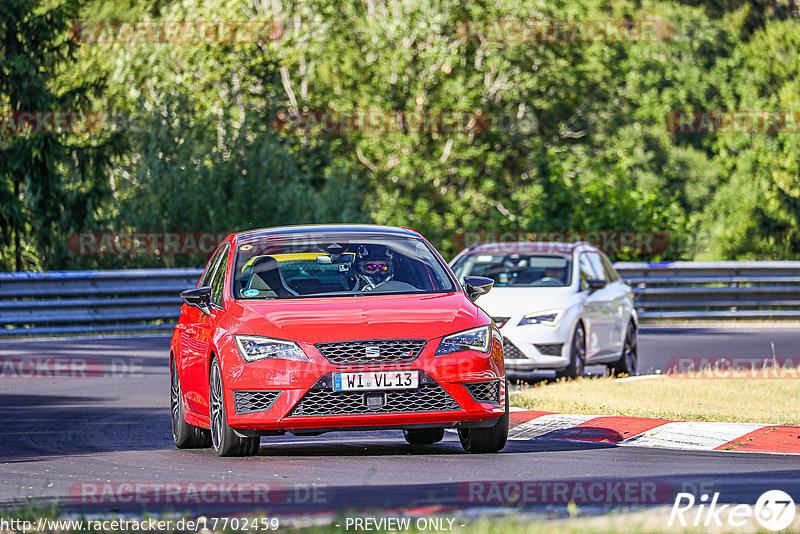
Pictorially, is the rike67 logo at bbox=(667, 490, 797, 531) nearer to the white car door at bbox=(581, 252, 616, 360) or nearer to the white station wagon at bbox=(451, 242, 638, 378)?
the white station wagon at bbox=(451, 242, 638, 378)

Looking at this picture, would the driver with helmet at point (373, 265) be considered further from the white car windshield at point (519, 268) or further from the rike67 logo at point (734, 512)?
the white car windshield at point (519, 268)

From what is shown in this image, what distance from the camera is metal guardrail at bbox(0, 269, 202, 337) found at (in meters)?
23.0

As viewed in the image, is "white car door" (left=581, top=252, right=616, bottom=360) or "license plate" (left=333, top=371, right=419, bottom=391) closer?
"license plate" (left=333, top=371, right=419, bottom=391)

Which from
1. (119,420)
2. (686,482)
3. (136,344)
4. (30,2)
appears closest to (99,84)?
(30,2)

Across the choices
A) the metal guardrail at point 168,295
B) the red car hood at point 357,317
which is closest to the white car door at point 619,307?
the metal guardrail at point 168,295

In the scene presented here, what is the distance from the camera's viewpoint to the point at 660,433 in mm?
10805

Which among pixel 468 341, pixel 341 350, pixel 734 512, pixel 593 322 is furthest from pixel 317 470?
pixel 593 322

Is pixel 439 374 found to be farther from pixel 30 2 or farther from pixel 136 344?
pixel 30 2

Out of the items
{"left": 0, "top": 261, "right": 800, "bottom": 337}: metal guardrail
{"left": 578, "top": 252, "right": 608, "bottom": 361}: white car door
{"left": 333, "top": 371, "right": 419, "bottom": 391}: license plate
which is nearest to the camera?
{"left": 333, "top": 371, "right": 419, "bottom": 391}: license plate

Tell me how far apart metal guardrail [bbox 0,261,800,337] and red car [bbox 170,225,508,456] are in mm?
11257

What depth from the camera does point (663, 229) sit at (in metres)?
32.8

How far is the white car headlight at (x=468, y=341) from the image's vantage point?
365 inches

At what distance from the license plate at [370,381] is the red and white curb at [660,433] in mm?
2213

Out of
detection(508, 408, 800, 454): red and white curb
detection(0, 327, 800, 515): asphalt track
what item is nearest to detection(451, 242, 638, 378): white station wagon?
detection(0, 327, 800, 515): asphalt track
